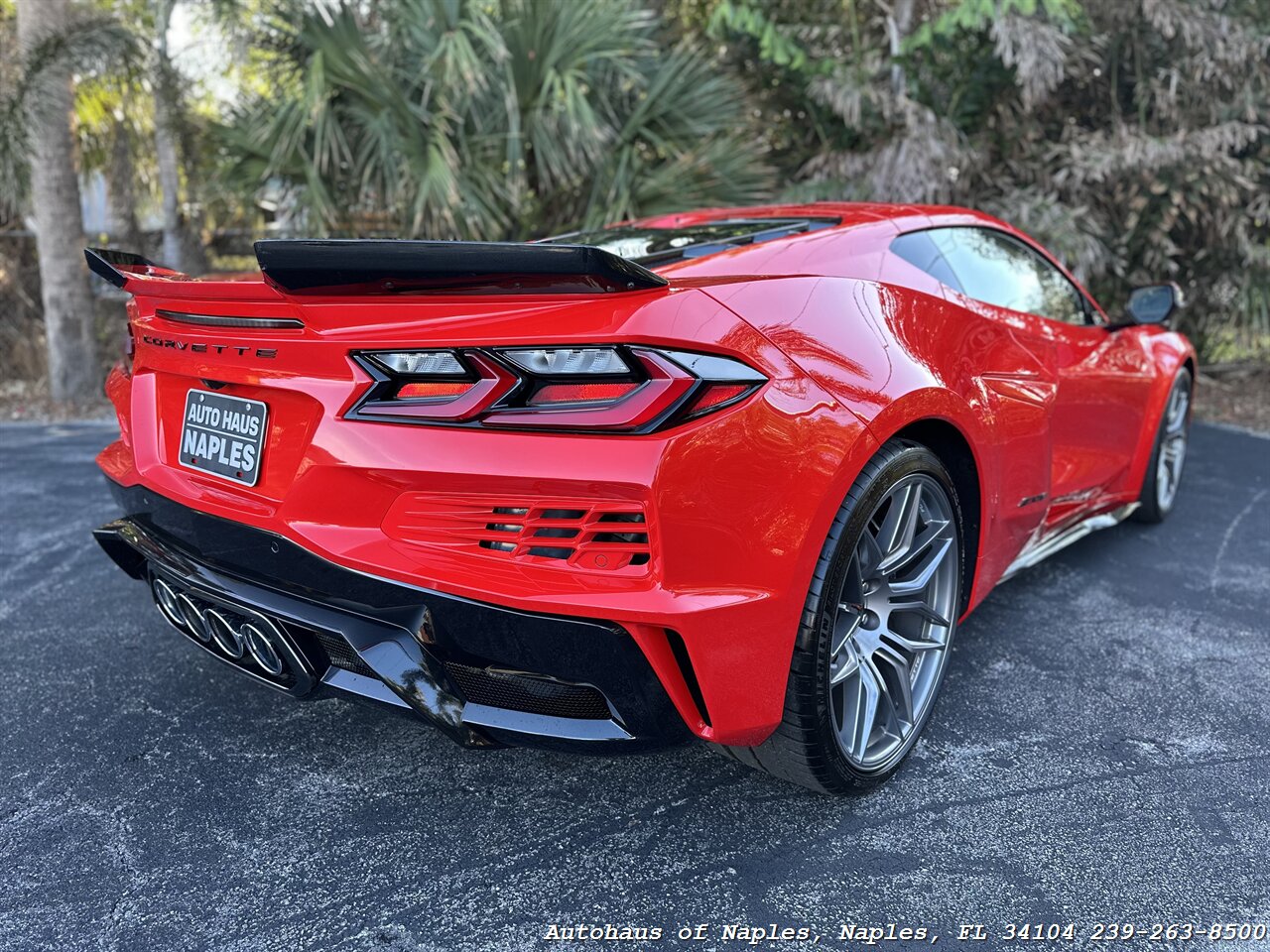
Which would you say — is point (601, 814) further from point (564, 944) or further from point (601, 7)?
point (601, 7)

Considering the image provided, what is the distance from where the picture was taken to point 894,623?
89.9 inches

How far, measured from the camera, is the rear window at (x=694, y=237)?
229 cm

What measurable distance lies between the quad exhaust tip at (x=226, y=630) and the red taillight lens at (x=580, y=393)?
0.74 meters

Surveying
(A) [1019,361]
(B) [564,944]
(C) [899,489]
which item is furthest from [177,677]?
(A) [1019,361]

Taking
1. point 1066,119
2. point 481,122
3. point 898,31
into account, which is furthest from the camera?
point 1066,119

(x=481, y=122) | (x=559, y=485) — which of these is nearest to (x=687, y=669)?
Result: (x=559, y=485)

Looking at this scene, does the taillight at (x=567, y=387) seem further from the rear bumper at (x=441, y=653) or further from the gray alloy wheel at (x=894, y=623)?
the gray alloy wheel at (x=894, y=623)

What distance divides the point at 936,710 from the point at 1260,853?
802mm

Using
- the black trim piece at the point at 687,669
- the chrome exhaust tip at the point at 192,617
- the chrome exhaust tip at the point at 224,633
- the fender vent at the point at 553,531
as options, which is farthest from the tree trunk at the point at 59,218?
the black trim piece at the point at 687,669

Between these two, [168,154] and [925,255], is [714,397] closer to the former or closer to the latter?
[925,255]

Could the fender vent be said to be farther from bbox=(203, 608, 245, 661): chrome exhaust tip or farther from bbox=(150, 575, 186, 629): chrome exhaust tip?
bbox=(150, 575, 186, 629): chrome exhaust tip

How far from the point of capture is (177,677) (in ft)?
8.95

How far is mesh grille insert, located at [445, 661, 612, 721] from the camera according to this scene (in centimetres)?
169

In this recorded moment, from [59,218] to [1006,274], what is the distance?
7456mm
